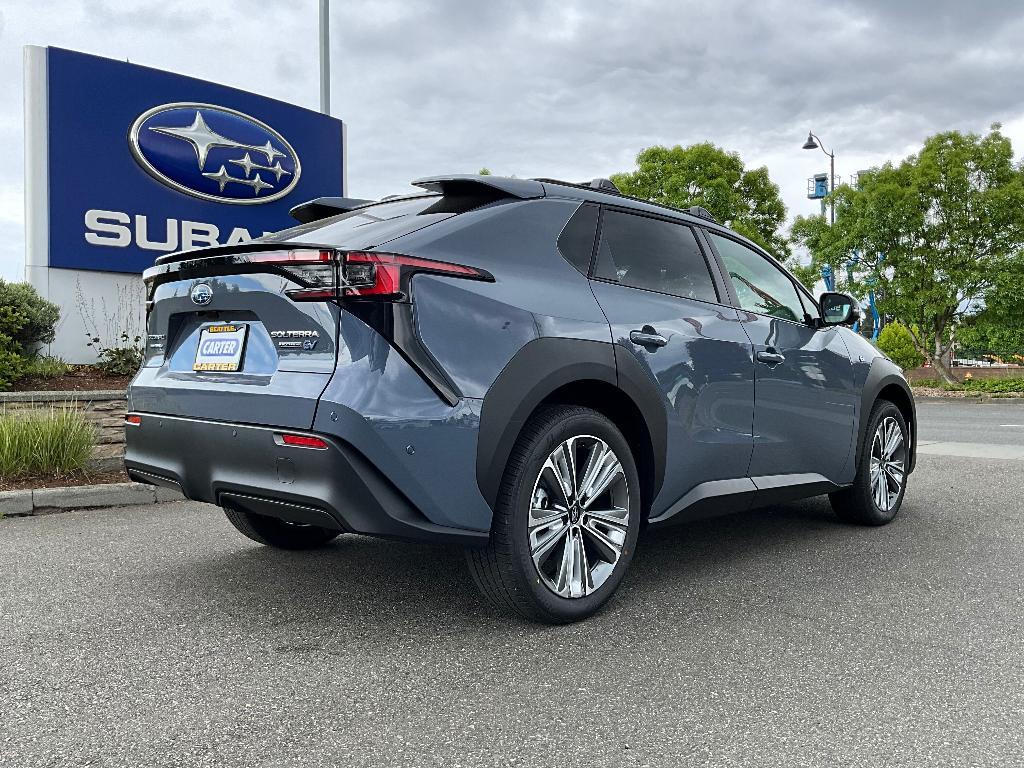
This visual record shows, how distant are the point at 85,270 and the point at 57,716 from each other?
834 cm

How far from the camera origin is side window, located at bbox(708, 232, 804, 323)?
452cm

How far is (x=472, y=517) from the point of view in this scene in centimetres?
306

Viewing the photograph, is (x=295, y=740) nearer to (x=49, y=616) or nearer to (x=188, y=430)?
(x=188, y=430)

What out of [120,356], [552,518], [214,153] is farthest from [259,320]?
[214,153]

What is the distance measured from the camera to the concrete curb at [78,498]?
19.2 ft

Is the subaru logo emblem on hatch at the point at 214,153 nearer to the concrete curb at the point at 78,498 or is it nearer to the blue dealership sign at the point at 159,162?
the blue dealership sign at the point at 159,162

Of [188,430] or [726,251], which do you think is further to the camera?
[726,251]

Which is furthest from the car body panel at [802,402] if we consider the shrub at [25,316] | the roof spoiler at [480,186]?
the shrub at [25,316]

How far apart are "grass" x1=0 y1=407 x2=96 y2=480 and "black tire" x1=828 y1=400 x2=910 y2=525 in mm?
5304

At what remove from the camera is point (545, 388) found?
10.7 ft

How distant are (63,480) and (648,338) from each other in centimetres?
476

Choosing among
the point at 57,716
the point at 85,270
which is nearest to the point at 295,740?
the point at 57,716

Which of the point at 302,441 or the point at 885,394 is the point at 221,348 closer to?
the point at 302,441

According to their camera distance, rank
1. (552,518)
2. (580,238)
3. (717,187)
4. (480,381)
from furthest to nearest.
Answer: (717,187) < (580,238) < (552,518) < (480,381)
